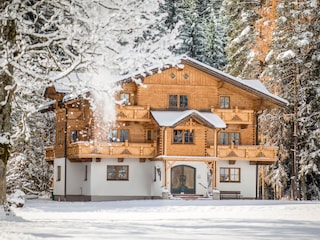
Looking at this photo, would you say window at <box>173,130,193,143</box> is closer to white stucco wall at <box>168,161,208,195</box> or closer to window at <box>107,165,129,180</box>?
white stucco wall at <box>168,161,208,195</box>

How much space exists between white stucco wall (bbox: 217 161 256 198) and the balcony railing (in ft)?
3.59

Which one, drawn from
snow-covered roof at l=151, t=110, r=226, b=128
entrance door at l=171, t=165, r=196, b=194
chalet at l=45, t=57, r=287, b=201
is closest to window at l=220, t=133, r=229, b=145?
chalet at l=45, t=57, r=287, b=201

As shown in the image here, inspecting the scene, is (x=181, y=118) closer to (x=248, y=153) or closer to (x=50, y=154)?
(x=248, y=153)

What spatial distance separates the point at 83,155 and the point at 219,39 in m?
27.2

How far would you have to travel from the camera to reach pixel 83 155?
4344 centimetres

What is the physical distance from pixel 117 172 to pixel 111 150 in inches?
84.7

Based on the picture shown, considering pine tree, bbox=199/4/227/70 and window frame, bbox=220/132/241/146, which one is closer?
window frame, bbox=220/132/241/146

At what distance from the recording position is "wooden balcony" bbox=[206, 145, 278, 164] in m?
45.6

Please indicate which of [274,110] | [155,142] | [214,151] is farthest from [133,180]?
[274,110]

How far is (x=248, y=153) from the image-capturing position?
45812 millimetres

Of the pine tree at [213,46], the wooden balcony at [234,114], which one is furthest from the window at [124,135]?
the pine tree at [213,46]

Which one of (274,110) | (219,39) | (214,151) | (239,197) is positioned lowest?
(239,197)

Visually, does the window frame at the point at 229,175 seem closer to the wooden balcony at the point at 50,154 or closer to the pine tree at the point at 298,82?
the pine tree at the point at 298,82

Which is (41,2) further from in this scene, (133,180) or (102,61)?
(133,180)
